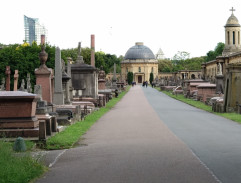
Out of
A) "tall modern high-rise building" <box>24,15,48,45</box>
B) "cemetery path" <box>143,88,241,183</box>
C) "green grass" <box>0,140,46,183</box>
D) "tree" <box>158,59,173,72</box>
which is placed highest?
"tall modern high-rise building" <box>24,15,48,45</box>

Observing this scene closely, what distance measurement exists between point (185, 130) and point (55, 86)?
28.1ft

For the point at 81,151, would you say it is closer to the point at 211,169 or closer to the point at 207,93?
the point at 211,169

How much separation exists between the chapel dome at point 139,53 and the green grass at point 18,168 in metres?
170

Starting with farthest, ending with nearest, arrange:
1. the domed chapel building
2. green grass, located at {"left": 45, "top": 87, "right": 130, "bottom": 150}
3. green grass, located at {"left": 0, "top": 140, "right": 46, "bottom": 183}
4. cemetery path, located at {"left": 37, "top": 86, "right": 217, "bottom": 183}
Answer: the domed chapel building
green grass, located at {"left": 45, "top": 87, "right": 130, "bottom": 150}
cemetery path, located at {"left": 37, "top": 86, "right": 217, "bottom": 183}
green grass, located at {"left": 0, "top": 140, "right": 46, "bottom": 183}

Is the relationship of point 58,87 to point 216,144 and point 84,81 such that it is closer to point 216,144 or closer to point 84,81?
point 84,81

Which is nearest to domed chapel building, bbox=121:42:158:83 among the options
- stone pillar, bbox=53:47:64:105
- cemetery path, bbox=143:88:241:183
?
stone pillar, bbox=53:47:64:105

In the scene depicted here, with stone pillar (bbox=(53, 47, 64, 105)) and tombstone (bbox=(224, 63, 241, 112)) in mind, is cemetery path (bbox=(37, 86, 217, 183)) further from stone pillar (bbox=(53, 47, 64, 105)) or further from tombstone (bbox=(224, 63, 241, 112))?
tombstone (bbox=(224, 63, 241, 112))

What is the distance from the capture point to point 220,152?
11.3m

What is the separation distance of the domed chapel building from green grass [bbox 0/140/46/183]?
162739 millimetres

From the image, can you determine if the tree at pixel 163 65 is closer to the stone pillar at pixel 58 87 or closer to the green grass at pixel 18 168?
the stone pillar at pixel 58 87

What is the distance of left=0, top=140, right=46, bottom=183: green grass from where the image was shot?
8133mm

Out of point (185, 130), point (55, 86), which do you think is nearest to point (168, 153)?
point (185, 130)

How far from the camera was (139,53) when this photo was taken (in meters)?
181

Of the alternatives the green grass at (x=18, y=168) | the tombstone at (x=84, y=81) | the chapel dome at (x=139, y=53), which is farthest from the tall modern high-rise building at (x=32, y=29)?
the green grass at (x=18, y=168)
